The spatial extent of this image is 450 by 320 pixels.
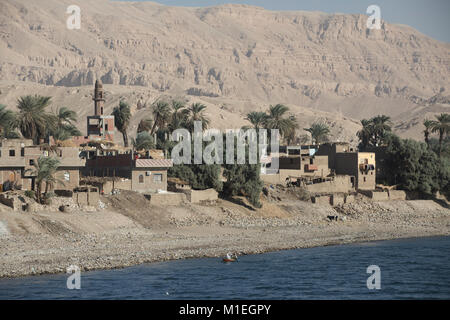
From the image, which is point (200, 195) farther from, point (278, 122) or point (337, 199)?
point (278, 122)

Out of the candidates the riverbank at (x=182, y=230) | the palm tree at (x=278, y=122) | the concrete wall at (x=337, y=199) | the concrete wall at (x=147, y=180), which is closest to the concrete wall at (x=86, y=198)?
the riverbank at (x=182, y=230)

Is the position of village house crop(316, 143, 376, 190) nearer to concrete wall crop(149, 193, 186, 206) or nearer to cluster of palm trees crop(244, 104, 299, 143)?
cluster of palm trees crop(244, 104, 299, 143)

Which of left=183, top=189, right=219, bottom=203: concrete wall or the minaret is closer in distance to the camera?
left=183, top=189, right=219, bottom=203: concrete wall

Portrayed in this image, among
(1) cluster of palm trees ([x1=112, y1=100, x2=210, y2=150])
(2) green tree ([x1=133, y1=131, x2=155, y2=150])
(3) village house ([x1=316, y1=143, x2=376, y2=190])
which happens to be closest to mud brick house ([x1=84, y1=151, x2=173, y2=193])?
(2) green tree ([x1=133, y1=131, x2=155, y2=150])

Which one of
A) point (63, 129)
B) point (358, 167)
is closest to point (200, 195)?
point (358, 167)

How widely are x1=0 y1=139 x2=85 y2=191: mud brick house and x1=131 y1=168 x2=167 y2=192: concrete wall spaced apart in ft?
17.8

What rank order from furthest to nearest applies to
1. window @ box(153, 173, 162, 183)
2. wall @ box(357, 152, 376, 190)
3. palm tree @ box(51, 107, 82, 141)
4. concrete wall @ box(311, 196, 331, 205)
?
wall @ box(357, 152, 376, 190)
palm tree @ box(51, 107, 82, 141)
concrete wall @ box(311, 196, 331, 205)
window @ box(153, 173, 162, 183)

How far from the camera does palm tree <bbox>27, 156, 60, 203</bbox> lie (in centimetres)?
6303

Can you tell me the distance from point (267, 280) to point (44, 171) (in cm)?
2280

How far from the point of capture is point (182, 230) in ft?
218
